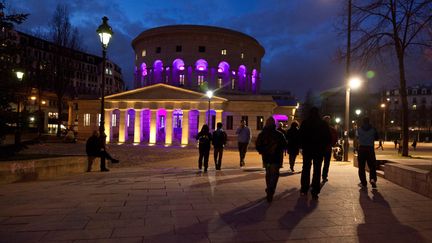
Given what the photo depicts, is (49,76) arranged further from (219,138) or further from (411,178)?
(411,178)

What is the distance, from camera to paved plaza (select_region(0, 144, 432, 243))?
5.35 meters

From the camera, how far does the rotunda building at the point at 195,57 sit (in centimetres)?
6425

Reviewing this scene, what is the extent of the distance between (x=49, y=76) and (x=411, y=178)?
1668 inches

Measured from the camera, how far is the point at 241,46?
67.6 m

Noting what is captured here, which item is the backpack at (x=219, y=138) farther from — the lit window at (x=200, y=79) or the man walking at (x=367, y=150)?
the lit window at (x=200, y=79)

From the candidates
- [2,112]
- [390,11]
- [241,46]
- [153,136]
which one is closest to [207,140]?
[2,112]

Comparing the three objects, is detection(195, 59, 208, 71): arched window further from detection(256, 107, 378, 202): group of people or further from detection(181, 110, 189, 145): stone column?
detection(256, 107, 378, 202): group of people

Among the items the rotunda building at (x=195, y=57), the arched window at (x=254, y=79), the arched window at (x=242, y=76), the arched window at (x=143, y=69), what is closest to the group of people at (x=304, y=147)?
the rotunda building at (x=195, y=57)

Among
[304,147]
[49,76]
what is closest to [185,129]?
[49,76]

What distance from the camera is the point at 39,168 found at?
39.0ft

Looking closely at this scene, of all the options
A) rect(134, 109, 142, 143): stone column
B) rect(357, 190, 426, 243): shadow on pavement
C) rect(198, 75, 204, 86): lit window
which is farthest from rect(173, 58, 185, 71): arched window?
rect(357, 190, 426, 243): shadow on pavement

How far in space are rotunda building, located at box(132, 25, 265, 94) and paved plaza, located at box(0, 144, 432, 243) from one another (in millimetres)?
53904

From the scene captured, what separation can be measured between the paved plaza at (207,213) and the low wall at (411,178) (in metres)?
0.25

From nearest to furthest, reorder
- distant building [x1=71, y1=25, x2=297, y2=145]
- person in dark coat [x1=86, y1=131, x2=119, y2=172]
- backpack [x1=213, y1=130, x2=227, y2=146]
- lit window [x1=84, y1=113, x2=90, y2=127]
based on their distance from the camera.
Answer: backpack [x1=213, y1=130, x2=227, y2=146] < person in dark coat [x1=86, y1=131, x2=119, y2=172] < distant building [x1=71, y1=25, x2=297, y2=145] < lit window [x1=84, y1=113, x2=90, y2=127]
